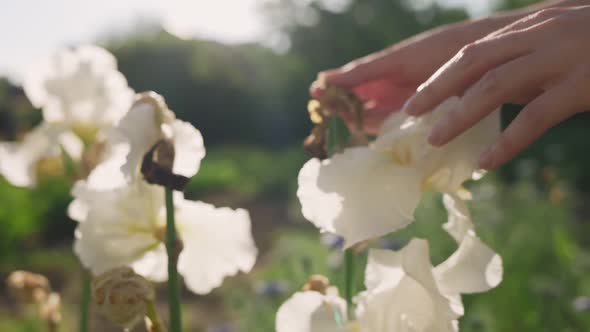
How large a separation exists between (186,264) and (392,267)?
22 centimetres

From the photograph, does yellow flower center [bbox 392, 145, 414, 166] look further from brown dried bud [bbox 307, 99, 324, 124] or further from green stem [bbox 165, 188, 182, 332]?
green stem [bbox 165, 188, 182, 332]

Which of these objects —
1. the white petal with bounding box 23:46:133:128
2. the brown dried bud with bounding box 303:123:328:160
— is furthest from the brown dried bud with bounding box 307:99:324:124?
the white petal with bounding box 23:46:133:128

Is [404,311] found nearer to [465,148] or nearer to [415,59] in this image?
[465,148]

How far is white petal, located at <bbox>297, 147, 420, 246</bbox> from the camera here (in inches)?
21.5

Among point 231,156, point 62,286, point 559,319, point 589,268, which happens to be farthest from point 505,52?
point 231,156

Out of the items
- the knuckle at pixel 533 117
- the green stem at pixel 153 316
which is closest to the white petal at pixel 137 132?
the green stem at pixel 153 316

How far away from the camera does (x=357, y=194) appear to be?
565mm

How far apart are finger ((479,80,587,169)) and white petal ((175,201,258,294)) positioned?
26 cm

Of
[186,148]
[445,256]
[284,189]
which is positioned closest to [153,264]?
[186,148]

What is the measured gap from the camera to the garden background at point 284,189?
85.4 inches

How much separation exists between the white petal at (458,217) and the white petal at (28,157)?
62cm

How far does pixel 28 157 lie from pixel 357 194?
2.08 ft

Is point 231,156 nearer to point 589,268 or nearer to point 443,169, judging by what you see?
point 589,268

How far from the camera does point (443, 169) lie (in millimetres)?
583
